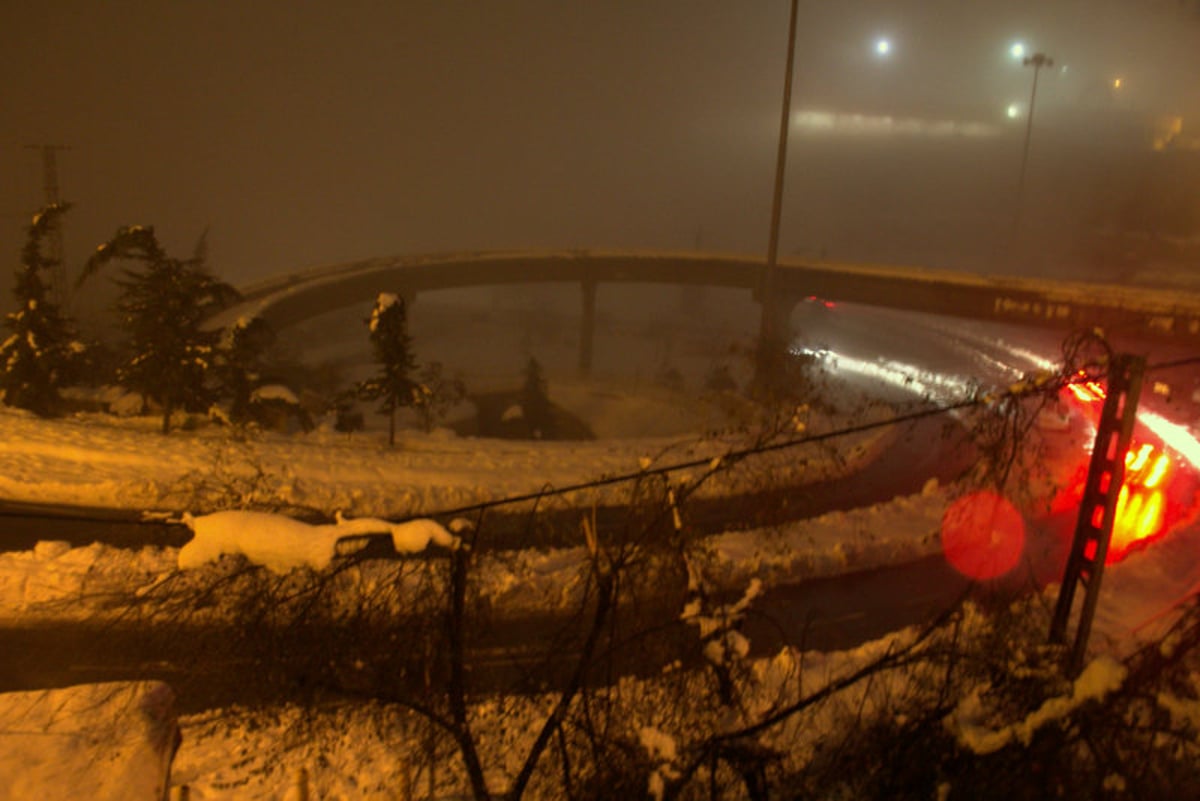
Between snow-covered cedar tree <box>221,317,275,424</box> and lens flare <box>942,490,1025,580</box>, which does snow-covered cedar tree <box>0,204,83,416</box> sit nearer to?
snow-covered cedar tree <box>221,317,275,424</box>

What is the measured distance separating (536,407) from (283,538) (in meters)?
26.3

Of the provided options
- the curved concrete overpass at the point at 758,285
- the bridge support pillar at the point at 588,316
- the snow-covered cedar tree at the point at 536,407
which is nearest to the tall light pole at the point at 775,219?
the curved concrete overpass at the point at 758,285

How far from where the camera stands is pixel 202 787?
26.4ft

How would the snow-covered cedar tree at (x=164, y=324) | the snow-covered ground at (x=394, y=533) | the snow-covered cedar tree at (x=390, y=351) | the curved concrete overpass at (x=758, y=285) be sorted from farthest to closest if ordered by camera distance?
1. the curved concrete overpass at (x=758, y=285)
2. the snow-covered cedar tree at (x=390, y=351)
3. the snow-covered cedar tree at (x=164, y=324)
4. the snow-covered ground at (x=394, y=533)

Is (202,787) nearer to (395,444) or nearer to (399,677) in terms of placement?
(399,677)

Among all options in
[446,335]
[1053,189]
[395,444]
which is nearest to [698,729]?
[395,444]

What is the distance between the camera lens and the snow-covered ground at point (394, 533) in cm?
812

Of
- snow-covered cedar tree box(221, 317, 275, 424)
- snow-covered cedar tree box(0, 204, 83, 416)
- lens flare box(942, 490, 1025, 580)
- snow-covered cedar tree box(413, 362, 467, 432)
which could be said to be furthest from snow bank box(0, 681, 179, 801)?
snow-covered cedar tree box(413, 362, 467, 432)

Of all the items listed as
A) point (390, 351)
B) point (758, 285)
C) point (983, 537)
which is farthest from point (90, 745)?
point (758, 285)

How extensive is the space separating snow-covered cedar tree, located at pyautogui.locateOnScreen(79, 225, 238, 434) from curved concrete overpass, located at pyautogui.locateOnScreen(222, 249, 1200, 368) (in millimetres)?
12329

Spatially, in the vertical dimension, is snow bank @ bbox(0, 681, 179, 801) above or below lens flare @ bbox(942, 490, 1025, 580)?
above

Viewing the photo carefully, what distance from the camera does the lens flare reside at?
15.5 m

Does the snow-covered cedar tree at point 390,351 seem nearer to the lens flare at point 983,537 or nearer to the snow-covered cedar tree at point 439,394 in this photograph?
the snow-covered cedar tree at point 439,394

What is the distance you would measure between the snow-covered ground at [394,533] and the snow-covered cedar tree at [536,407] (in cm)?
681
